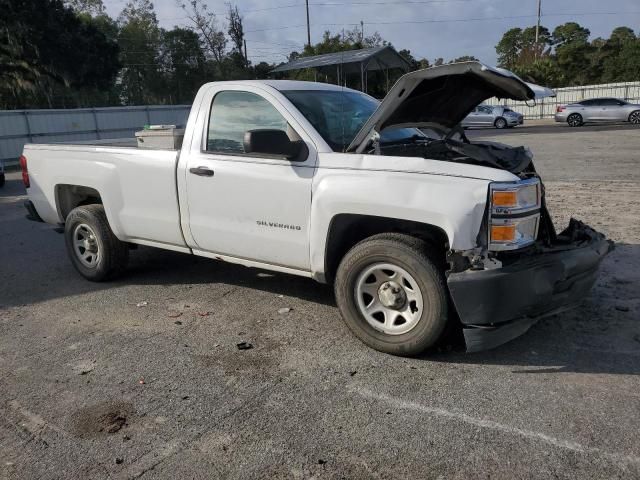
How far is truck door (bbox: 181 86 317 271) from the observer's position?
426cm

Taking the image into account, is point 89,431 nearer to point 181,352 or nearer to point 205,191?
point 181,352

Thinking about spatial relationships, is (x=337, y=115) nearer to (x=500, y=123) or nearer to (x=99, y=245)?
(x=99, y=245)

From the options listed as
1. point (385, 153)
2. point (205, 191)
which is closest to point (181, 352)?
point (205, 191)

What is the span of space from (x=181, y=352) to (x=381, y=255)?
1.67 meters

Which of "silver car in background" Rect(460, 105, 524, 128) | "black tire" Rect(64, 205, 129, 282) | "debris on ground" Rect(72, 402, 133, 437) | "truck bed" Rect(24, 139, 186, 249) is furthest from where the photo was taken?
"silver car in background" Rect(460, 105, 524, 128)

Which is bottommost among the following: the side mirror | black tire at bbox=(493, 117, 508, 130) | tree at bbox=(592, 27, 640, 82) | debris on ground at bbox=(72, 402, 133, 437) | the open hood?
black tire at bbox=(493, 117, 508, 130)

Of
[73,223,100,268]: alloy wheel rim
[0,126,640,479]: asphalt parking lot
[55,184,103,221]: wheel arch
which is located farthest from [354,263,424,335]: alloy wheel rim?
[55,184,103,221]: wheel arch

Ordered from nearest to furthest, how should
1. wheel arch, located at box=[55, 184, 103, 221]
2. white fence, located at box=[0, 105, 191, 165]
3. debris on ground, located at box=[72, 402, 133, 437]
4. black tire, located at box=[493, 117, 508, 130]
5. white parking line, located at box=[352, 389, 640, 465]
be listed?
1. white parking line, located at box=[352, 389, 640, 465]
2. debris on ground, located at box=[72, 402, 133, 437]
3. wheel arch, located at box=[55, 184, 103, 221]
4. white fence, located at box=[0, 105, 191, 165]
5. black tire, located at box=[493, 117, 508, 130]

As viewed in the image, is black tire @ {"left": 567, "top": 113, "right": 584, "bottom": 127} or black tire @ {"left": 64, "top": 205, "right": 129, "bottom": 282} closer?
black tire @ {"left": 64, "top": 205, "right": 129, "bottom": 282}

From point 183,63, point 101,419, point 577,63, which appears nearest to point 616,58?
point 577,63

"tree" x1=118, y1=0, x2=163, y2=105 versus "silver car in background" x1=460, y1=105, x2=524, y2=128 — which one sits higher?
"tree" x1=118, y1=0, x2=163, y2=105

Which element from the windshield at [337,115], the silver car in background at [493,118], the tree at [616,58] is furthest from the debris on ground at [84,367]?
the tree at [616,58]

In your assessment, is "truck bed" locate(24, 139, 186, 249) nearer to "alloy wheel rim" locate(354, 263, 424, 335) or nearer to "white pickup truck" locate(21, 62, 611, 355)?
"white pickup truck" locate(21, 62, 611, 355)

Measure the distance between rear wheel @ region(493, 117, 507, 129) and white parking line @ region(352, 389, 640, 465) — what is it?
100 ft
